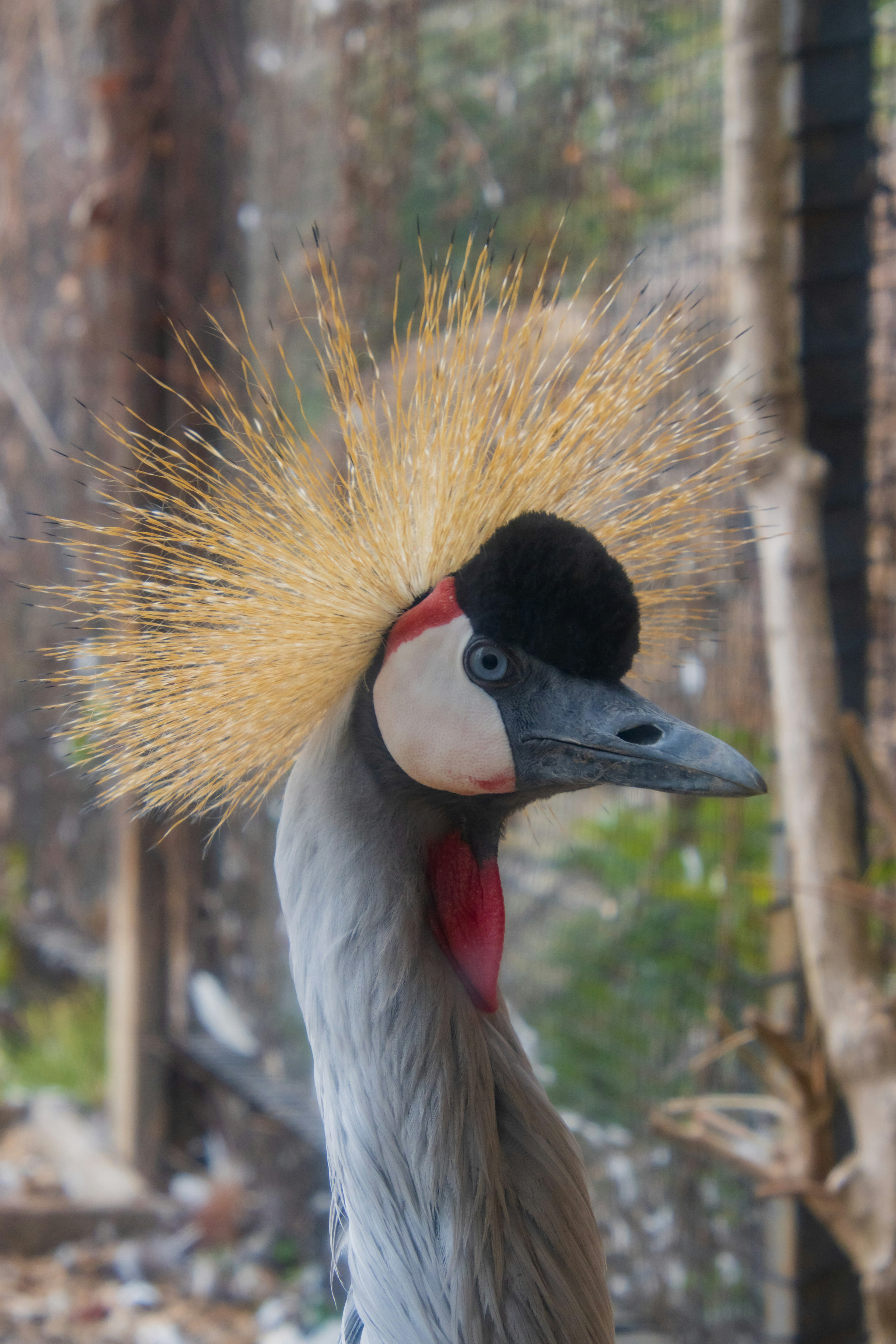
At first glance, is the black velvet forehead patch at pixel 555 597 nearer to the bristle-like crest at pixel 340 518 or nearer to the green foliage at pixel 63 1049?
the bristle-like crest at pixel 340 518

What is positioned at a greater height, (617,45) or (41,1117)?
(617,45)

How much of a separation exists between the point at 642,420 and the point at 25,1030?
107 inches

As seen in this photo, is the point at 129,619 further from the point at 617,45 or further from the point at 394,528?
the point at 617,45

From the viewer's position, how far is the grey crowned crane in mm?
676

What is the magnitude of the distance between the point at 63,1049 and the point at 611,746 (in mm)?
2554

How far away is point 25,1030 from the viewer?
297 centimetres

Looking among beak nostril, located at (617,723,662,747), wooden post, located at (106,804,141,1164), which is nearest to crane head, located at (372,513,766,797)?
beak nostril, located at (617,723,662,747)

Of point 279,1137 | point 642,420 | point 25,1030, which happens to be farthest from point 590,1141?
point 25,1030

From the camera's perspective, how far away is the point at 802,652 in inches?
47.5

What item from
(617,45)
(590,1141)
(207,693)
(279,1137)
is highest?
(617,45)

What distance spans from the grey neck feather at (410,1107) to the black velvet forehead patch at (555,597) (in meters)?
0.15

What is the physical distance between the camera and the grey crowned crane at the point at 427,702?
2.22 feet

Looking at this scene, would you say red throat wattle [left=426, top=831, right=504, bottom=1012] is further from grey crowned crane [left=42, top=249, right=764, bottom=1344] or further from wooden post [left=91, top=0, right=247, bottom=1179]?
wooden post [left=91, top=0, right=247, bottom=1179]

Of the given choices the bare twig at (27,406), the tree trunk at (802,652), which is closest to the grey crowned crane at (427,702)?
the tree trunk at (802,652)
